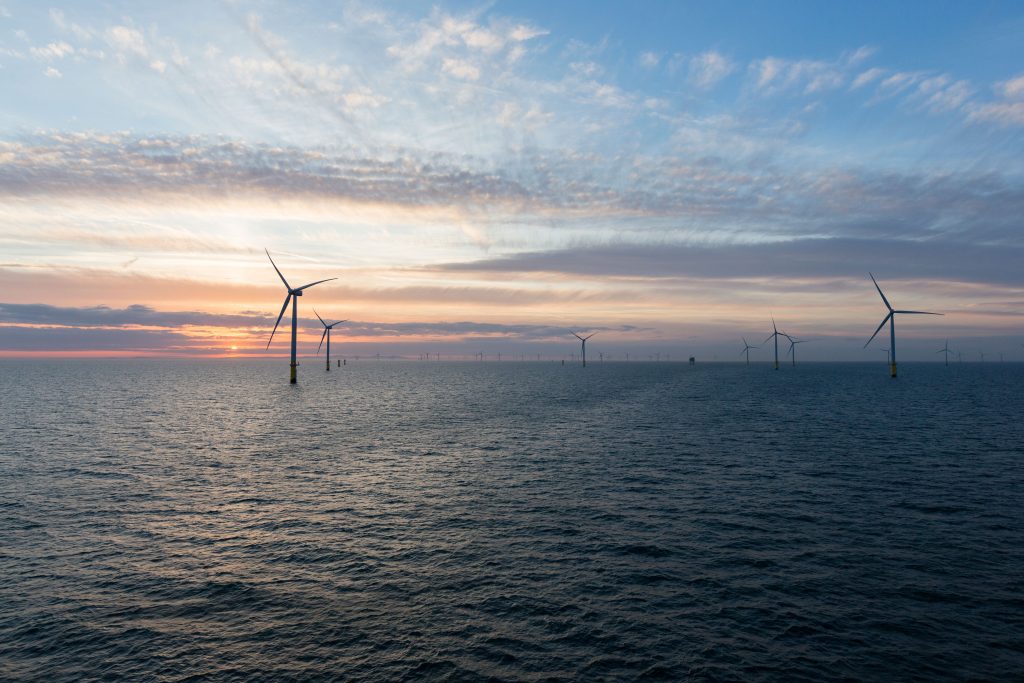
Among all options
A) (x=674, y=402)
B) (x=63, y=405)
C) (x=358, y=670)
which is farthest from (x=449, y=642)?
(x=63, y=405)

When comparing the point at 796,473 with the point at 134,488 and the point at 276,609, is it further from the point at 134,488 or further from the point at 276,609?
the point at 134,488

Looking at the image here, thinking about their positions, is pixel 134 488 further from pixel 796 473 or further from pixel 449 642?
pixel 796 473

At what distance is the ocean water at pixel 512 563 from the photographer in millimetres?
24156

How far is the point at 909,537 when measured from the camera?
1523 inches

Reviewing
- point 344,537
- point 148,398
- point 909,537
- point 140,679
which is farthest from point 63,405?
point 909,537

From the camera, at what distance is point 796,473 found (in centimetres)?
5953

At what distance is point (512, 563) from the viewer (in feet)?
112

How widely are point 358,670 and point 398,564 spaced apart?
1108cm

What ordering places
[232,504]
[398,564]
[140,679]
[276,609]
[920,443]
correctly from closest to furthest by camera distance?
[140,679], [276,609], [398,564], [232,504], [920,443]

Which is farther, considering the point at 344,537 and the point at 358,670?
the point at 344,537

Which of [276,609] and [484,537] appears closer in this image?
[276,609]

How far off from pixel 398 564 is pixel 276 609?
7.55m

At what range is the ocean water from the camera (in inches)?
951

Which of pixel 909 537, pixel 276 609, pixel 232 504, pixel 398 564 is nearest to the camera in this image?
pixel 276 609
